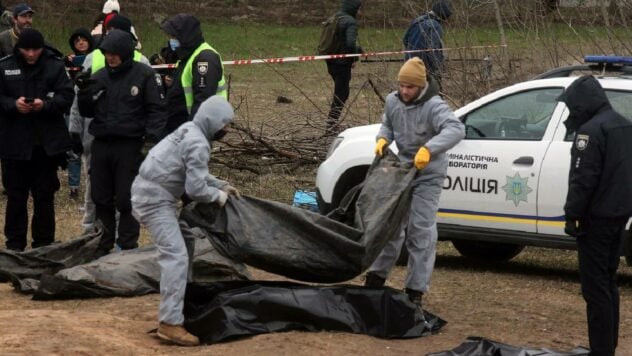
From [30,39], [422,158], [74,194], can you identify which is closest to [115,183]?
[30,39]

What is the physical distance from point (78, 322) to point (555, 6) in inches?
361

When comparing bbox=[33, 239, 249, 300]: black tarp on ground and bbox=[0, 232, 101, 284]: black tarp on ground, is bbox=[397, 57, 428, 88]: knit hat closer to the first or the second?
bbox=[33, 239, 249, 300]: black tarp on ground

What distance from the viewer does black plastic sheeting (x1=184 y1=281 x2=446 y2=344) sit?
7.50 meters

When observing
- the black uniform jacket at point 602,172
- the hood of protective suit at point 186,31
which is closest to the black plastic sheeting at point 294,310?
the black uniform jacket at point 602,172

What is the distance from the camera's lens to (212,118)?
7.25 metres

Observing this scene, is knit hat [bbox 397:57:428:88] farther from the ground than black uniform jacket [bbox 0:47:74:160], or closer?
farther from the ground

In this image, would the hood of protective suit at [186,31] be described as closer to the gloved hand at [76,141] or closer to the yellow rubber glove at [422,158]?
the gloved hand at [76,141]

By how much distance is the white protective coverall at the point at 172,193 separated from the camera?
727 centimetres

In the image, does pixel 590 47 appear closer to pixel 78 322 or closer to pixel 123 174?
pixel 123 174

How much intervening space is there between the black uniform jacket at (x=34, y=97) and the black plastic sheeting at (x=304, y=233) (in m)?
3.05

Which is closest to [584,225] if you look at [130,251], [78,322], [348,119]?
[78,322]

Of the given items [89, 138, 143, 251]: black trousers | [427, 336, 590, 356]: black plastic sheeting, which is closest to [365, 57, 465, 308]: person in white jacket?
[427, 336, 590, 356]: black plastic sheeting

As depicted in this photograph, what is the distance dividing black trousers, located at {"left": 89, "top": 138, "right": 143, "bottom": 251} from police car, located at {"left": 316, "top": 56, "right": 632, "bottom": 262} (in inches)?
78.5

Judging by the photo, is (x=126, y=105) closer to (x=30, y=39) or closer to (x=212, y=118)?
(x=30, y=39)
